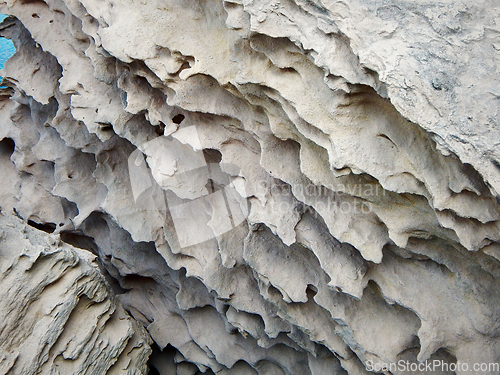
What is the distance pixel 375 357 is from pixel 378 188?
0.72 meters

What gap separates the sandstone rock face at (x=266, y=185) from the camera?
55.2 inches

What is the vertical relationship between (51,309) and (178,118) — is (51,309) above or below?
below

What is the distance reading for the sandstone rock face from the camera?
4.60 feet

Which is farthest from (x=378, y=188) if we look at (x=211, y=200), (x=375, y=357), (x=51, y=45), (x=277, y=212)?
(x=51, y=45)

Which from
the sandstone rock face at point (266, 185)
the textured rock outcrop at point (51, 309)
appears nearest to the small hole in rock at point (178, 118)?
the sandstone rock face at point (266, 185)

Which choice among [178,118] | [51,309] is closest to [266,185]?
[178,118]

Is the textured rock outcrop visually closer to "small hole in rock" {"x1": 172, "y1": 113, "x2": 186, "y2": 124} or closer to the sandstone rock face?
the sandstone rock face

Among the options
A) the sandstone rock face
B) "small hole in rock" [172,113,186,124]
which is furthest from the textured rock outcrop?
"small hole in rock" [172,113,186,124]

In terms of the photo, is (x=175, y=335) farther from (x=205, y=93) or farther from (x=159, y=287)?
(x=205, y=93)

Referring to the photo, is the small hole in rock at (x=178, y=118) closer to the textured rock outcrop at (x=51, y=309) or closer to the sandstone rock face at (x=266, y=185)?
the sandstone rock face at (x=266, y=185)

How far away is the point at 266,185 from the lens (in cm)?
194

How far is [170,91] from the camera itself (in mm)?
1971

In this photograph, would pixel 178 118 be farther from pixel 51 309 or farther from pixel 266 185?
pixel 51 309

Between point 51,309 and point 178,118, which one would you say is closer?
point 51,309
